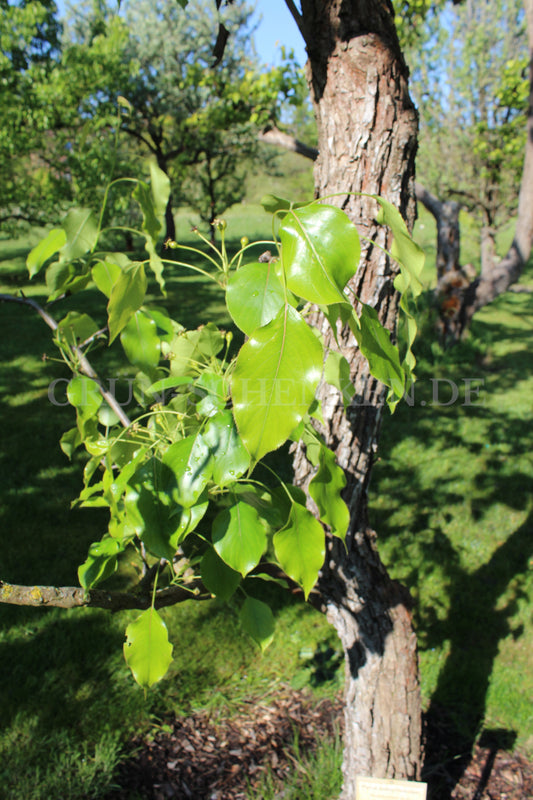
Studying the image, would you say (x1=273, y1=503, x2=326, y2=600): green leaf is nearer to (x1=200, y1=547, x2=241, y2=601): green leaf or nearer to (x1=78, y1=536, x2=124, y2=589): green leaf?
(x1=200, y1=547, x2=241, y2=601): green leaf

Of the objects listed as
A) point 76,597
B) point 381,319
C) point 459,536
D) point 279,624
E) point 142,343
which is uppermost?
point 381,319

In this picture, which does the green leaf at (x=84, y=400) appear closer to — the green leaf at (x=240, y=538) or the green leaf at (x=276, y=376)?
the green leaf at (x=240, y=538)

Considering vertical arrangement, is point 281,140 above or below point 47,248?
above

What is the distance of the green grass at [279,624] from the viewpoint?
223cm

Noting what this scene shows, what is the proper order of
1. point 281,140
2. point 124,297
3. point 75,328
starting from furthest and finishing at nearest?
point 281,140
point 75,328
point 124,297

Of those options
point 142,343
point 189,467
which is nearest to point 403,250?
point 189,467

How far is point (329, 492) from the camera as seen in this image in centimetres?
96

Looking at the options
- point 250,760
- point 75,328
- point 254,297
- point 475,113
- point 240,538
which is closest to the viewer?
point 254,297

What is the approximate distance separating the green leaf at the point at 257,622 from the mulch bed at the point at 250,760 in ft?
3.89

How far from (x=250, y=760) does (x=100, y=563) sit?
1556 mm

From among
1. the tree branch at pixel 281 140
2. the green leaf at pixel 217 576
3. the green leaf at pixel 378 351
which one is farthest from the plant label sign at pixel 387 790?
the tree branch at pixel 281 140

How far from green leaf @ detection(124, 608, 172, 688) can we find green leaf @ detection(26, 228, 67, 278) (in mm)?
703

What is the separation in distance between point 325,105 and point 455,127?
11218 mm

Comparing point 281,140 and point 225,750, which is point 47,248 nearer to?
point 225,750
